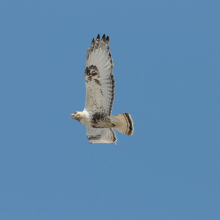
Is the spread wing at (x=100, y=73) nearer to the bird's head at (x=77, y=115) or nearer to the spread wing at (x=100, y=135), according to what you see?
the bird's head at (x=77, y=115)

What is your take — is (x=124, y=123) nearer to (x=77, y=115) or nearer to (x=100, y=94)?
(x=100, y=94)

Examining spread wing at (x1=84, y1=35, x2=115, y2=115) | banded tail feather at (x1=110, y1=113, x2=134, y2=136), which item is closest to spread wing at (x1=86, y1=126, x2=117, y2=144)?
banded tail feather at (x1=110, y1=113, x2=134, y2=136)

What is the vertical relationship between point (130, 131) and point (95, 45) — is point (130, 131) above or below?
below

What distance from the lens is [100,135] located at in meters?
14.9

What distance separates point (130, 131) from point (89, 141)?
1.48 m

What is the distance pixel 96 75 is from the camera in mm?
13695

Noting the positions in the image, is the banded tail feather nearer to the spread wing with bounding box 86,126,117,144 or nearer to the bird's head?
the spread wing with bounding box 86,126,117,144

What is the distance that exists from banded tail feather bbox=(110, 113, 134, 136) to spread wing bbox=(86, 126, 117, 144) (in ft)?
1.93

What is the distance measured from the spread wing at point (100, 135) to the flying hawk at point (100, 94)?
0.39ft

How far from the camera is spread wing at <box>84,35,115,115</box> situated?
13.6m

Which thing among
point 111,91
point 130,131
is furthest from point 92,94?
point 130,131

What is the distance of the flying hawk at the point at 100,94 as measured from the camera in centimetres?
1360

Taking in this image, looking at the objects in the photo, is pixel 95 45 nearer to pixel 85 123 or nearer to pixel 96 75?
pixel 96 75

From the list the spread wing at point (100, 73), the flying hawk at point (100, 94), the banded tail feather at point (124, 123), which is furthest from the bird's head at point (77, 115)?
the banded tail feather at point (124, 123)
